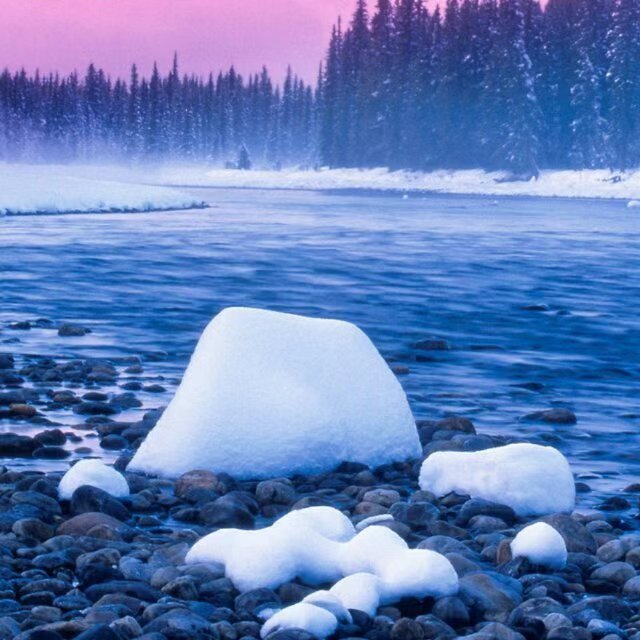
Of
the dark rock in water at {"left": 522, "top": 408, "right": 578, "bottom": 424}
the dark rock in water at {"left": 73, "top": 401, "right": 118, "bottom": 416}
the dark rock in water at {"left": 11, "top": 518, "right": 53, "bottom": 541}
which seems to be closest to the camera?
the dark rock in water at {"left": 11, "top": 518, "right": 53, "bottom": 541}

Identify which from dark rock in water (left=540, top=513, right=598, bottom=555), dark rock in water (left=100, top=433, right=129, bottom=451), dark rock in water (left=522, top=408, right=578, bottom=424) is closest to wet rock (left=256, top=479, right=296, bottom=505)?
dark rock in water (left=540, top=513, right=598, bottom=555)

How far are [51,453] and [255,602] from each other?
2.86 m

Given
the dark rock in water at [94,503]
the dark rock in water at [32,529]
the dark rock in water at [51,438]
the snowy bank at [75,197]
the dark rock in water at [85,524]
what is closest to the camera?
the dark rock in water at [32,529]

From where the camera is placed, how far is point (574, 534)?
5613mm

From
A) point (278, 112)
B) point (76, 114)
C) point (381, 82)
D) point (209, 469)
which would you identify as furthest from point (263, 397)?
point (76, 114)

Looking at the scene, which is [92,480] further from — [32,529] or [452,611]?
[452,611]

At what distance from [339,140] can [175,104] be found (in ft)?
171

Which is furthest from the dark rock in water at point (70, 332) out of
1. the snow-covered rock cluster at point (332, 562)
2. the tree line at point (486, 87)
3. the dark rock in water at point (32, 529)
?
the tree line at point (486, 87)

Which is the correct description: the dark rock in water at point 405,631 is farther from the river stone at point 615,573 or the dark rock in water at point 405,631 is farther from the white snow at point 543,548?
the river stone at point 615,573

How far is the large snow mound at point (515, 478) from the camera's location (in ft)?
20.4

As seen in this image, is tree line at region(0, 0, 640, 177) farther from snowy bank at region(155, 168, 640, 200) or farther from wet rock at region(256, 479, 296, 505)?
wet rock at region(256, 479, 296, 505)

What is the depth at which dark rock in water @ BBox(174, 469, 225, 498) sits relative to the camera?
6340 mm

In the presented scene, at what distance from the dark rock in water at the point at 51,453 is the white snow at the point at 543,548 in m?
3.02

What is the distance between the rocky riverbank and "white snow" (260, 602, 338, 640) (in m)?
0.08
